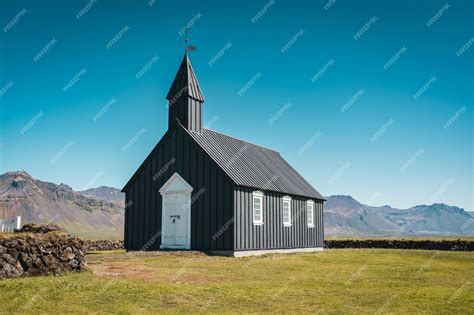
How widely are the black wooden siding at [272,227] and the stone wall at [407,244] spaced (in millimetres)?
8770

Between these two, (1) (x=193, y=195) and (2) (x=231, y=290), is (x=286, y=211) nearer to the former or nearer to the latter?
(1) (x=193, y=195)

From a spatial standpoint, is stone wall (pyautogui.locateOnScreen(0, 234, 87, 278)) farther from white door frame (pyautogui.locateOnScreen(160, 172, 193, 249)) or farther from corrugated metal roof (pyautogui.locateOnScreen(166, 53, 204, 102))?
corrugated metal roof (pyautogui.locateOnScreen(166, 53, 204, 102))

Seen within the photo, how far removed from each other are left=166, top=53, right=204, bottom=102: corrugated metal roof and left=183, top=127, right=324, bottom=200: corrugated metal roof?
2.39 meters

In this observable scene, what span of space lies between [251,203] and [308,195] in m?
8.78

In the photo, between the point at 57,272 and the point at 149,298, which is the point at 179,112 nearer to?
the point at 57,272

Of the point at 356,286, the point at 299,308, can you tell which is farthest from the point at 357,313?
the point at 356,286

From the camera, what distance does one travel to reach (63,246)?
47.6ft

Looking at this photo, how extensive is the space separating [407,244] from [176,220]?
74.7 feet

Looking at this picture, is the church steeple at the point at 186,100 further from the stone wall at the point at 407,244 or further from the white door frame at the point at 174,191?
the stone wall at the point at 407,244

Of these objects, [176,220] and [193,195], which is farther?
[176,220]

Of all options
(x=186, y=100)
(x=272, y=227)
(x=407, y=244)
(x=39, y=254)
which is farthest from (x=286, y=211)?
(x=39, y=254)

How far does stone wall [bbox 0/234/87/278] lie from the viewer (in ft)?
43.0

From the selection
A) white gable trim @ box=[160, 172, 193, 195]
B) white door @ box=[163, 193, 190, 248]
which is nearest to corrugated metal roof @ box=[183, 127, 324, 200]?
white gable trim @ box=[160, 172, 193, 195]

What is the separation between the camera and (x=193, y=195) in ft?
84.8
